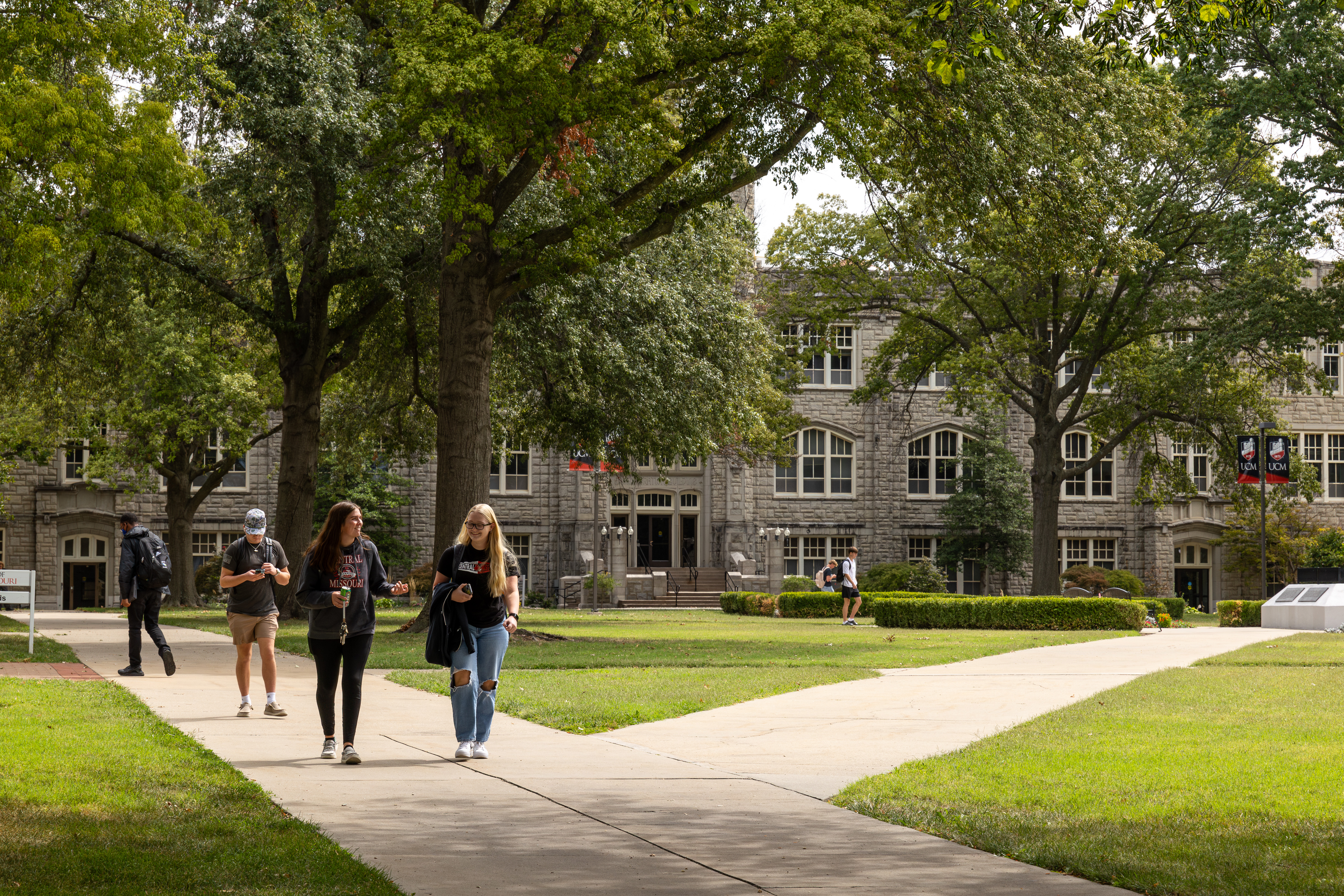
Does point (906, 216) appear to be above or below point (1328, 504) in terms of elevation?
above

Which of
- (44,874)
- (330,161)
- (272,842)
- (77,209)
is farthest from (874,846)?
(330,161)

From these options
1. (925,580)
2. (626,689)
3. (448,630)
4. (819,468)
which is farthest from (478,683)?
(819,468)

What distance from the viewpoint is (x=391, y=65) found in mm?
19156

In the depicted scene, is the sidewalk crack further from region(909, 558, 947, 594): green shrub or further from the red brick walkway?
region(909, 558, 947, 594): green shrub

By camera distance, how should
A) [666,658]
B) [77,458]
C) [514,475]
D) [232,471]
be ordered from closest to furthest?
[666,658], [77,458], [232,471], [514,475]

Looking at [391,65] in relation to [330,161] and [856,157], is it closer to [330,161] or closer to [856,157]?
Answer: [330,161]

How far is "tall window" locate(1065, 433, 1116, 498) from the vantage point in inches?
1989

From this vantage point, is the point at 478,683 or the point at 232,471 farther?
the point at 232,471

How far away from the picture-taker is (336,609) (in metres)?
8.44

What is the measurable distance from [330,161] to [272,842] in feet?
55.6

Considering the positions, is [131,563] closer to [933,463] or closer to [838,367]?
[838,367]

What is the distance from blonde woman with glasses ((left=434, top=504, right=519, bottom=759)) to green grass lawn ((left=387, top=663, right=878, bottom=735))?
164cm

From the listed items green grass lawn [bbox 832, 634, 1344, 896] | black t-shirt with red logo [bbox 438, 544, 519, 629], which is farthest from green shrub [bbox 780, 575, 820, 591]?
black t-shirt with red logo [bbox 438, 544, 519, 629]

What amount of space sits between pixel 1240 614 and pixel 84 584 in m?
36.5
